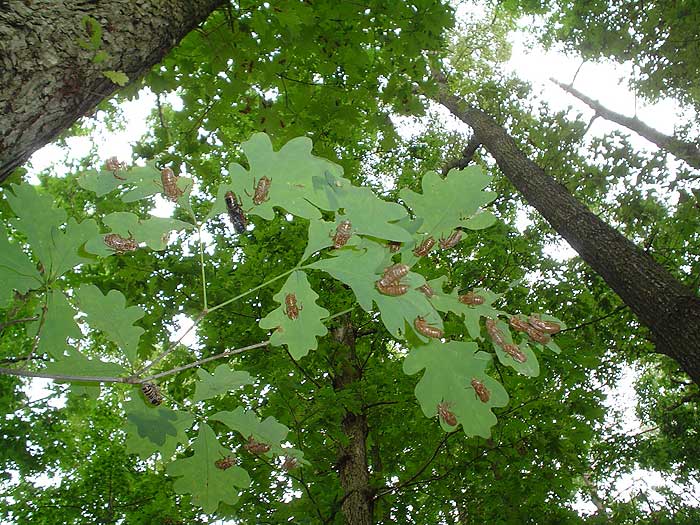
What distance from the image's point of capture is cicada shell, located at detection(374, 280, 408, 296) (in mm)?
1033

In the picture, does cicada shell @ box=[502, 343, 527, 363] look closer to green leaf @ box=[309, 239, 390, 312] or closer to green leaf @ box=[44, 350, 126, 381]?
green leaf @ box=[309, 239, 390, 312]

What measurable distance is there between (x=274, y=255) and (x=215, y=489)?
3.36m

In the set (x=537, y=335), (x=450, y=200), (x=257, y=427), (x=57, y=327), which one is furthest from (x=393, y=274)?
(x=57, y=327)

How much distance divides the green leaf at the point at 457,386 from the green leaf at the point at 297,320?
0.30m

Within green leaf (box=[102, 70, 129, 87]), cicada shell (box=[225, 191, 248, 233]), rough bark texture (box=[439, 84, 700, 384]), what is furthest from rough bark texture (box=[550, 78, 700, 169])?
green leaf (box=[102, 70, 129, 87])

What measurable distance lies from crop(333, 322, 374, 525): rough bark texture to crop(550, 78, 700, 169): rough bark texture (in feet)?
16.3

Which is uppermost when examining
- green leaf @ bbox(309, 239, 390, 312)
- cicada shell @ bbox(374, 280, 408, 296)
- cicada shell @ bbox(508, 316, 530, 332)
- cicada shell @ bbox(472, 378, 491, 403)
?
green leaf @ bbox(309, 239, 390, 312)

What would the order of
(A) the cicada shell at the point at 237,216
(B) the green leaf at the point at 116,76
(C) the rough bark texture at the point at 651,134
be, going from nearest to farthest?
(B) the green leaf at the point at 116,76, (A) the cicada shell at the point at 237,216, (C) the rough bark texture at the point at 651,134

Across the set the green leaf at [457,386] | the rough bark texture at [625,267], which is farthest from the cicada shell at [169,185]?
the rough bark texture at [625,267]

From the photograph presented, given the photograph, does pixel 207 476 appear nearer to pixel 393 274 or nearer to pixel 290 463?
pixel 290 463

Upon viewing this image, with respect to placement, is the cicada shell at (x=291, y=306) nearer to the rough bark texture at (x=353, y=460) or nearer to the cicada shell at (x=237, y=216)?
the cicada shell at (x=237, y=216)

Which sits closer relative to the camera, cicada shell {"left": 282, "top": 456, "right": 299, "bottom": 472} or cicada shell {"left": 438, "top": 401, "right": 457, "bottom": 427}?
cicada shell {"left": 438, "top": 401, "right": 457, "bottom": 427}

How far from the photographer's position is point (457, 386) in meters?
1.18

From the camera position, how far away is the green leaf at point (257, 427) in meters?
1.30
